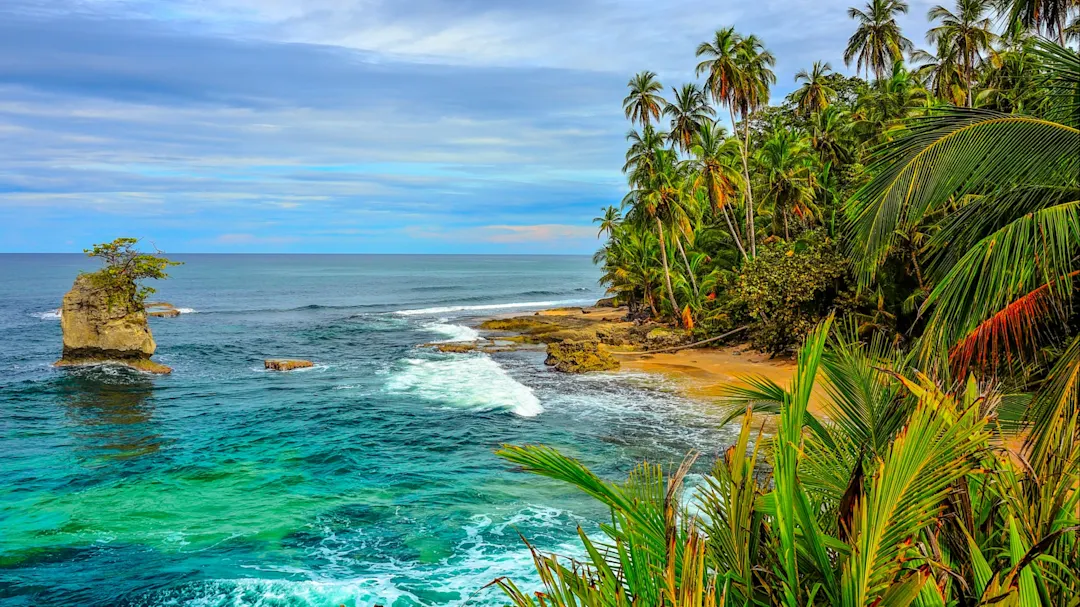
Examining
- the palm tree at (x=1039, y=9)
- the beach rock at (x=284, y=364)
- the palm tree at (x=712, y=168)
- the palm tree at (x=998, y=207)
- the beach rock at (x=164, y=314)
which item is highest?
the palm tree at (x=712, y=168)

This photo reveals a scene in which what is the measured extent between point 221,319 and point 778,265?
50.7m

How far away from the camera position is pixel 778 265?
2777 centimetres

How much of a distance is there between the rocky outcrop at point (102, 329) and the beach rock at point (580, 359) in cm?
1914

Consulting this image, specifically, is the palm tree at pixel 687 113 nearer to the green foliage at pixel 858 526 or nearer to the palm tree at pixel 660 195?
the palm tree at pixel 660 195

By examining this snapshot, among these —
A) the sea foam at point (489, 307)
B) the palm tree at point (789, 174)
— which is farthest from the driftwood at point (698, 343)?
the sea foam at point (489, 307)

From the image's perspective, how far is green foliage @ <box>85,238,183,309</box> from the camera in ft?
104

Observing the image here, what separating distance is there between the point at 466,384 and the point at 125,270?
672 inches

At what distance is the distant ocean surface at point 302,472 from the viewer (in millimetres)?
12250

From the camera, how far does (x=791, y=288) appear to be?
26.7m

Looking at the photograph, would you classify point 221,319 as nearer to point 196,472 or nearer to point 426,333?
point 426,333

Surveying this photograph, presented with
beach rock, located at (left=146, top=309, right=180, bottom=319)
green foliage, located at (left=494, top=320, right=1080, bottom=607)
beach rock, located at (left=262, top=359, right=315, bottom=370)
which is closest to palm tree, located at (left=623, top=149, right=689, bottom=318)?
beach rock, located at (left=262, top=359, right=315, bottom=370)

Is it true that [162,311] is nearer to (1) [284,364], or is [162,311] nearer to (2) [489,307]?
(2) [489,307]

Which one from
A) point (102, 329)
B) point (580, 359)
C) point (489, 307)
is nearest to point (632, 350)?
point (580, 359)

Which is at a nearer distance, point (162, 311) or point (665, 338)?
point (665, 338)
